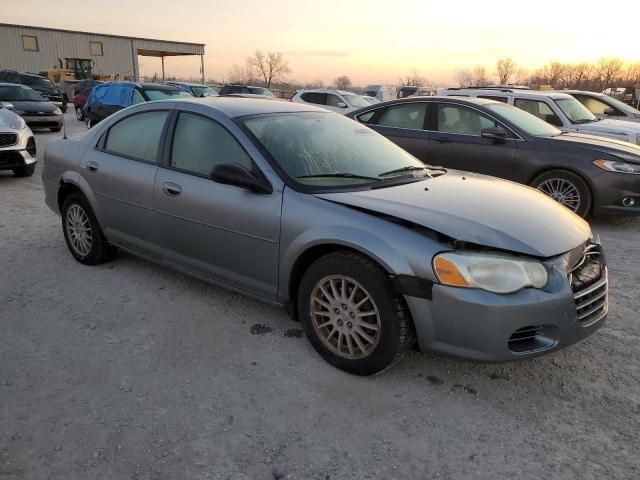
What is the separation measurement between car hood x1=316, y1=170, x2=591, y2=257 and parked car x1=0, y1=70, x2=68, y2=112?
2100 cm

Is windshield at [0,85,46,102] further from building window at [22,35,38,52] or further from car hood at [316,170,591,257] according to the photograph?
building window at [22,35,38,52]

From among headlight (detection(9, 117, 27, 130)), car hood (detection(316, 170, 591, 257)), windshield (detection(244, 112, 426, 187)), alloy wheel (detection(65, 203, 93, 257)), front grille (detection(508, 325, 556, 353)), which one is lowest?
alloy wheel (detection(65, 203, 93, 257))

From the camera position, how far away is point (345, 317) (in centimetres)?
302

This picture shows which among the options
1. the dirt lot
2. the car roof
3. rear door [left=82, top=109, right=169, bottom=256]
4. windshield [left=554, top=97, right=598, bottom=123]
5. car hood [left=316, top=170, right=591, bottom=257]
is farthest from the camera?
windshield [left=554, top=97, right=598, bottom=123]

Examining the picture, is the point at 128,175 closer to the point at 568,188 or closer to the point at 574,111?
the point at 568,188

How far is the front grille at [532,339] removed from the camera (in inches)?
106

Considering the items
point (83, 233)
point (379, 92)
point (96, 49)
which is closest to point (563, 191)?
point (83, 233)

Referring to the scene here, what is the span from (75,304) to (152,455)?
198 cm

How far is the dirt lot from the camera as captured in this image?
93.0 inches

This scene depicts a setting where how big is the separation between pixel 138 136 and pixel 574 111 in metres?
8.45

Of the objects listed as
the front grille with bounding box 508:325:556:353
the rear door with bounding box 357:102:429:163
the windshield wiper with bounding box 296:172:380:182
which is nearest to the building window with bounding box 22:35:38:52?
the rear door with bounding box 357:102:429:163

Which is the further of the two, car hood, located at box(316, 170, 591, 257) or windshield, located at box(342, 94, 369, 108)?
windshield, located at box(342, 94, 369, 108)

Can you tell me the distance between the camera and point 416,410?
2.76m

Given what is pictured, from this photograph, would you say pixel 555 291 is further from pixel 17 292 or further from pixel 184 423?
pixel 17 292
